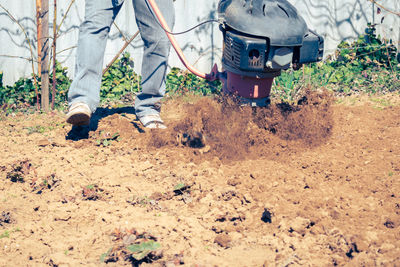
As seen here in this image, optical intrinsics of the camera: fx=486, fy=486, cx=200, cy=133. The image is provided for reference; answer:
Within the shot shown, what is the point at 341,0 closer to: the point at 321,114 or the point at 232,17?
the point at 321,114

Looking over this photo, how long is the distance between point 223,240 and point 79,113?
5.06ft

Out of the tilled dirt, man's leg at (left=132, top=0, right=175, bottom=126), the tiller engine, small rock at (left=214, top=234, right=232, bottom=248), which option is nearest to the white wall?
the tilled dirt

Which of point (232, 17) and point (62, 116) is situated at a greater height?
point (232, 17)

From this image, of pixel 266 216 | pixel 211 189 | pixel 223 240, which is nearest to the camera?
pixel 223 240

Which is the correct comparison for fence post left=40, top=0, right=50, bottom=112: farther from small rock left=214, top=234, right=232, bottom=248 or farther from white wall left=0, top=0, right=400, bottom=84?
small rock left=214, top=234, right=232, bottom=248

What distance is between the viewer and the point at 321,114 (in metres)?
3.57

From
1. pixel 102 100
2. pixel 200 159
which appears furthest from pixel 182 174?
pixel 102 100

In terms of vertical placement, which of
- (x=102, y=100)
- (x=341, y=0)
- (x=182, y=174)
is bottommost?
(x=102, y=100)

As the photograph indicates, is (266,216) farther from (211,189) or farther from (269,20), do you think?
(269,20)

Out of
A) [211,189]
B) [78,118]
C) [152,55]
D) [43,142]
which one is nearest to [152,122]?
[152,55]

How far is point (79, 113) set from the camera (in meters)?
3.36

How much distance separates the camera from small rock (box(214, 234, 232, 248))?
2312 millimetres

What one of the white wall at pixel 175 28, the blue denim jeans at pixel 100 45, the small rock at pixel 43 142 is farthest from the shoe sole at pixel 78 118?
the white wall at pixel 175 28

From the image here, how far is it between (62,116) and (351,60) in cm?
328
